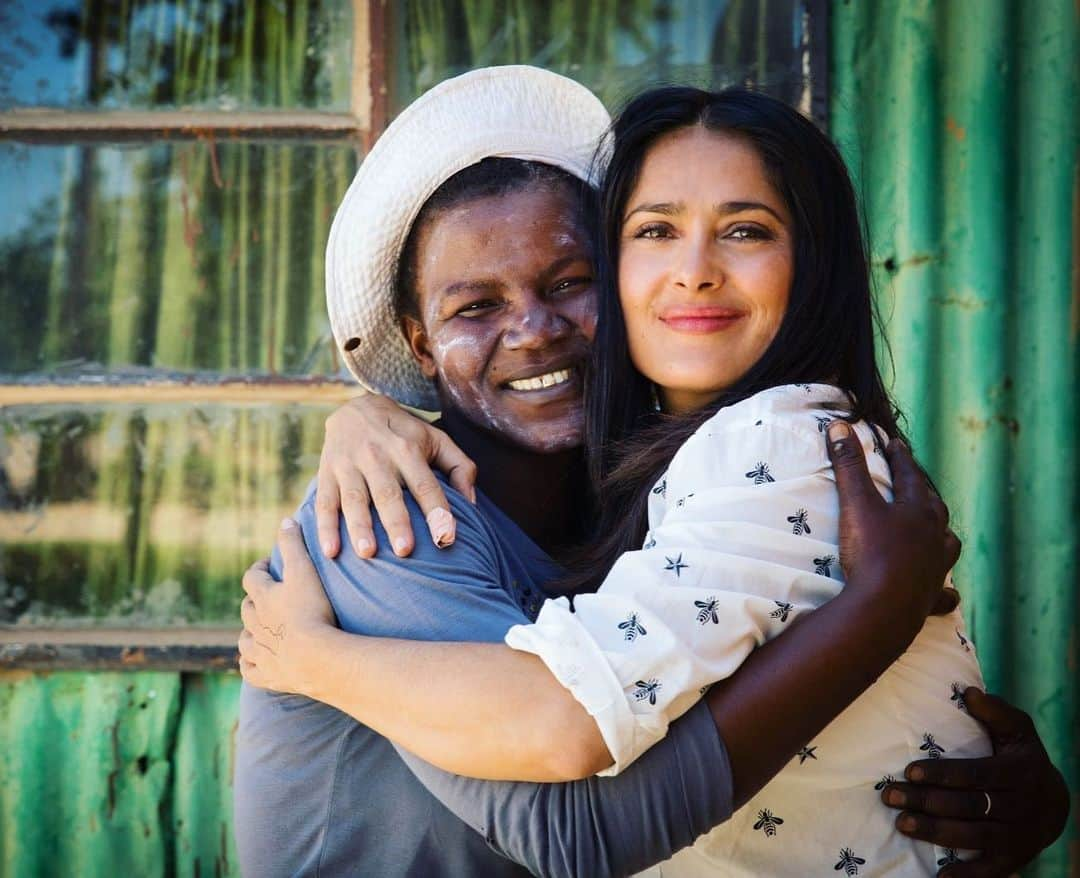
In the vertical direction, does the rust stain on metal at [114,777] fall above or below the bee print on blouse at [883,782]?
below

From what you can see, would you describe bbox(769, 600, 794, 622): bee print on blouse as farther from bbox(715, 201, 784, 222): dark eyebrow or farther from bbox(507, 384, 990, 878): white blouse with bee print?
bbox(715, 201, 784, 222): dark eyebrow

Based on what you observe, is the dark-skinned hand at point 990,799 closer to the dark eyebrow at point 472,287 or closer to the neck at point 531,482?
the neck at point 531,482

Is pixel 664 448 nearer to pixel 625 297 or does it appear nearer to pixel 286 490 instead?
pixel 625 297

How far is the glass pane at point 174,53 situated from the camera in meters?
3.25

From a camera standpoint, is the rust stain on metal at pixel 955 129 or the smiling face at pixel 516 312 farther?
the rust stain on metal at pixel 955 129

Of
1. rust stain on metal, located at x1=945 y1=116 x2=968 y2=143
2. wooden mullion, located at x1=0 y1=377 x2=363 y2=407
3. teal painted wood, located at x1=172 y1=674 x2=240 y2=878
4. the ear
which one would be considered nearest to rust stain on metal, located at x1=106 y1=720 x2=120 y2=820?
teal painted wood, located at x1=172 y1=674 x2=240 y2=878

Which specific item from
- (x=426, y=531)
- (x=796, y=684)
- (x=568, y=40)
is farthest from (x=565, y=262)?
(x=568, y=40)

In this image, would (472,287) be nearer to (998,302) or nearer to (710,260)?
(710,260)

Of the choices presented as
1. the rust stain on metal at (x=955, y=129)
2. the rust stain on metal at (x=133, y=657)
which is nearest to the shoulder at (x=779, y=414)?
the rust stain on metal at (x=955, y=129)

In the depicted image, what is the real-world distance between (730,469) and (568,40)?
6.41 ft

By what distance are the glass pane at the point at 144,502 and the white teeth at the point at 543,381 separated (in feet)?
3.71

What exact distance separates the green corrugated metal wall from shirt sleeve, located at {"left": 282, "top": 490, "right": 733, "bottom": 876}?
68.3 inches

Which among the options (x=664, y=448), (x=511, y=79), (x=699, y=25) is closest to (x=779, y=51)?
(x=699, y=25)

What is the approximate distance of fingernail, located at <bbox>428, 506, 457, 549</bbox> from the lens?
1.82m
